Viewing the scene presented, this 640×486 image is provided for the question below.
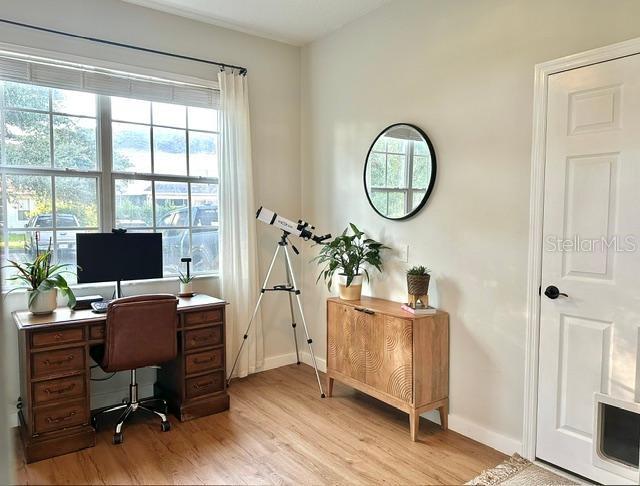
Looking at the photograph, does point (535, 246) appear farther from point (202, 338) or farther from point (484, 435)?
point (202, 338)

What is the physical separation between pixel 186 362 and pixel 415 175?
75.3 inches

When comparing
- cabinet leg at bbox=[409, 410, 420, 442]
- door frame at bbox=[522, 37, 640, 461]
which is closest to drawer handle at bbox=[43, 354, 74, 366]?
cabinet leg at bbox=[409, 410, 420, 442]

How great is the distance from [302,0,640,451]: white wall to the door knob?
0.47 ft

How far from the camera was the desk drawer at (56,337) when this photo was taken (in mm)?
2273

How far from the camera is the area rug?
1974 mm

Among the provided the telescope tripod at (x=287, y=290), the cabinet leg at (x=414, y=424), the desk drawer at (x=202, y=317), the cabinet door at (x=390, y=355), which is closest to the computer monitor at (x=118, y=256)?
the desk drawer at (x=202, y=317)

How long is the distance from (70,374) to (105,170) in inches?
53.8

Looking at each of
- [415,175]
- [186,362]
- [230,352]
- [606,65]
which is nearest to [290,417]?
[186,362]

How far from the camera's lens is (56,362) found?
2328 millimetres

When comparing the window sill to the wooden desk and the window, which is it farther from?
the wooden desk

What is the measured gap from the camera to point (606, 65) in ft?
6.36

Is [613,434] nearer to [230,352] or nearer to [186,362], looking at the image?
[186,362]

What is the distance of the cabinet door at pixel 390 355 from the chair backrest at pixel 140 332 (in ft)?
4.04

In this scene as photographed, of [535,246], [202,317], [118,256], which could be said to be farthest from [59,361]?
[535,246]
